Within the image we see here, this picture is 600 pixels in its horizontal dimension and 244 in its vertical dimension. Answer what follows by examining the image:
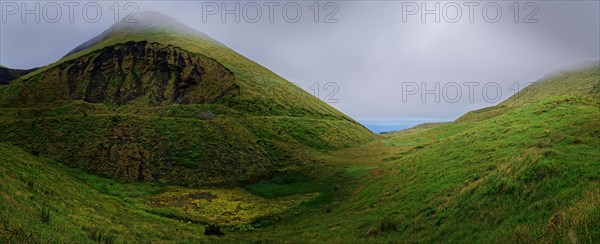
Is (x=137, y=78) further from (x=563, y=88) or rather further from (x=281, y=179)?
(x=563, y=88)

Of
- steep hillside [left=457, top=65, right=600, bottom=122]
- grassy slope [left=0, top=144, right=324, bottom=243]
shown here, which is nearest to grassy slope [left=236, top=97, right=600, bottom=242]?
grassy slope [left=0, top=144, right=324, bottom=243]

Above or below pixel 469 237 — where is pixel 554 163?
above

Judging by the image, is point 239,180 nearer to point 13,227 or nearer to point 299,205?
point 299,205

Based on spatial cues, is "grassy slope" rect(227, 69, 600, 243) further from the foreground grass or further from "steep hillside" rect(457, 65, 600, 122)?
"steep hillside" rect(457, 65, 600, 122)

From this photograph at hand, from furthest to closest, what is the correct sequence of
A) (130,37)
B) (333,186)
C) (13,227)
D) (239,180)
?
1. (130,37)
2. (239,180)
3. (333,186)
4. (13,227)

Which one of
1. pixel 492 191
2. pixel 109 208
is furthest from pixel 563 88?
pixel 109 208

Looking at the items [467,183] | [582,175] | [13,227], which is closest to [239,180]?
[467,183]

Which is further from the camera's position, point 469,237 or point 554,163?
point 554,163

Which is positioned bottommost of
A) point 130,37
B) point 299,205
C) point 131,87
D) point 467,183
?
point 299,205

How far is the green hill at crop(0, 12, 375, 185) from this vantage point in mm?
49719

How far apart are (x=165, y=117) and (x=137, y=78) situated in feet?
191

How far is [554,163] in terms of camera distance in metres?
16.6

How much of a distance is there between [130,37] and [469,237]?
158748mm

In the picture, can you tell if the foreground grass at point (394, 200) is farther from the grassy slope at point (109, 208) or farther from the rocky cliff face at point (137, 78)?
the rocky cliff face at point (137, 78)
